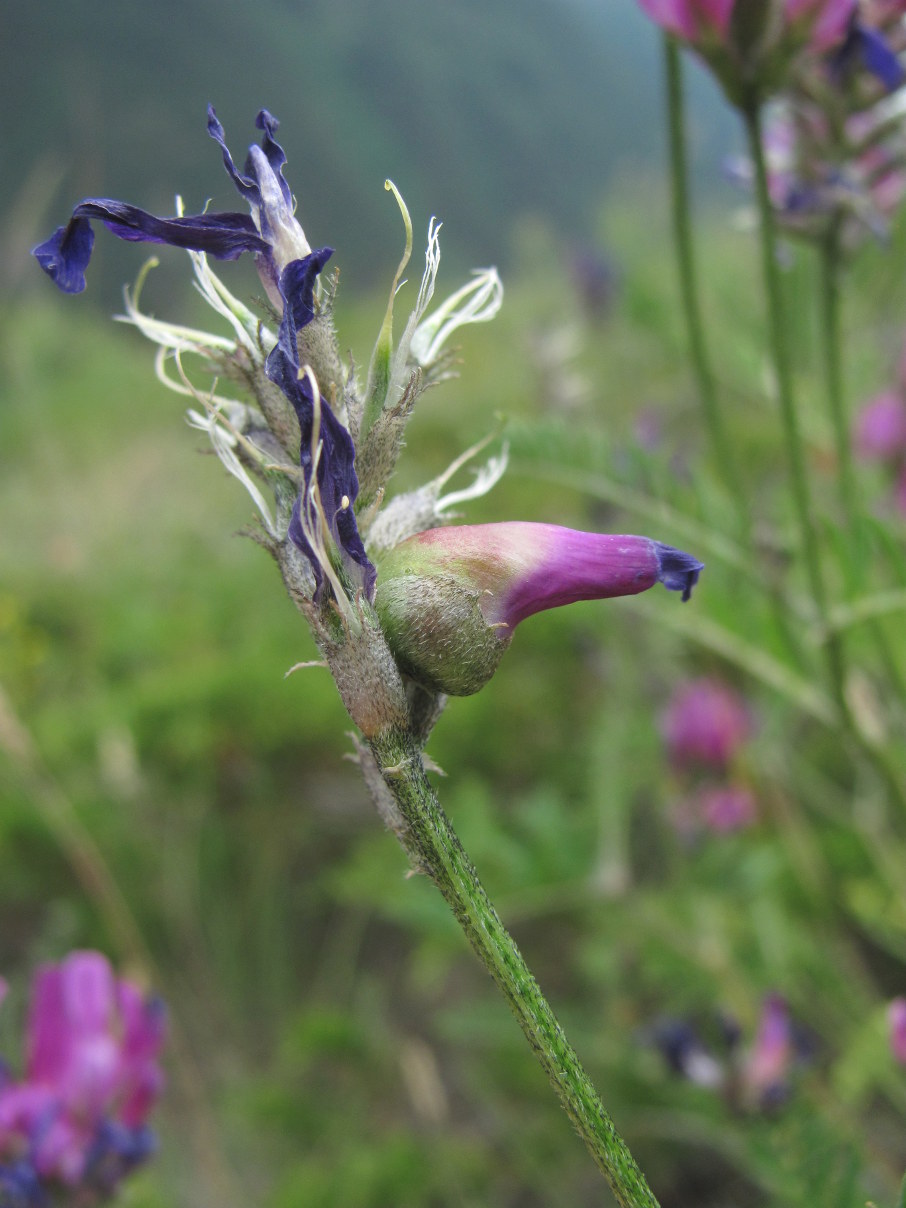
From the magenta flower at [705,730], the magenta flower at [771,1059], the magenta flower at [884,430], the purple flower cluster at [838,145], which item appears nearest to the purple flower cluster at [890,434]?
the magenta flower at [884,430]

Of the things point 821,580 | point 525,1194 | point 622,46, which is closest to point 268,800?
point 525,1194

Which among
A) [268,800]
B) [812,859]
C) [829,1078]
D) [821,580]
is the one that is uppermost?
[821,580]

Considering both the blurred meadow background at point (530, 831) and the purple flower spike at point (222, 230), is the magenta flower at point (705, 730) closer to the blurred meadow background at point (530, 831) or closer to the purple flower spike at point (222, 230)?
the blurred meadow background at point (530, 831)

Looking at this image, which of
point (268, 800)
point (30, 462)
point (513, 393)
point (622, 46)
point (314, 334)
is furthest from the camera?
point (622, 46)

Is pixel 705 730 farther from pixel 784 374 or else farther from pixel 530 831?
pixel 784 374

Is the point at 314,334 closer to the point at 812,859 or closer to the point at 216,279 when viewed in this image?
the point at 216,279

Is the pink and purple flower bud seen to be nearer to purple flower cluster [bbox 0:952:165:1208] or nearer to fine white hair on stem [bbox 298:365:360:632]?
fine white hair on stem [bbox 298:365:360:632]
